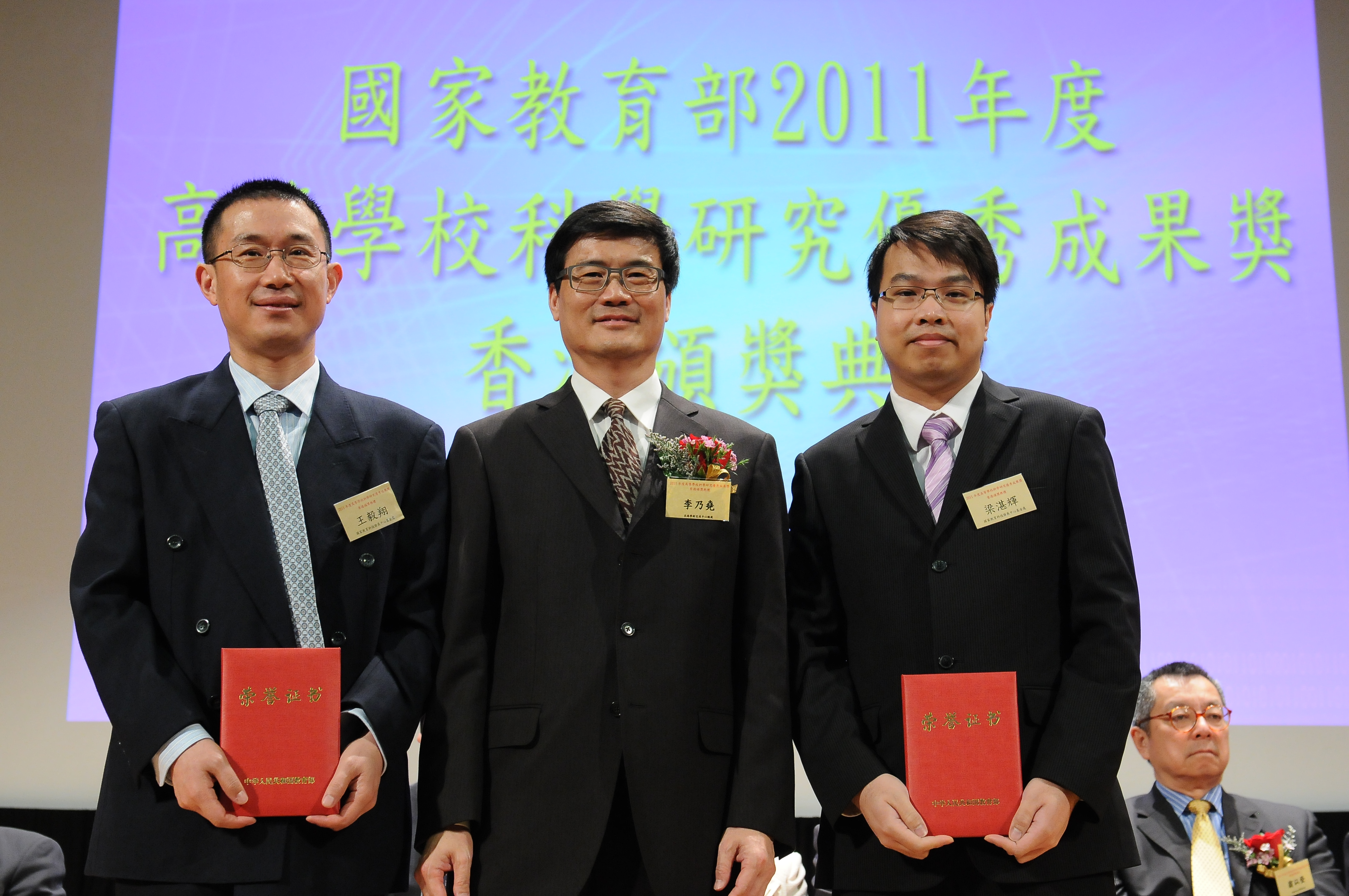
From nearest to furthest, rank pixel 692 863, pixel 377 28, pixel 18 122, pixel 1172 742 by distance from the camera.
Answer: pixel 692 863
pixel 1172 742
pixel 377 28
pixel 18 122

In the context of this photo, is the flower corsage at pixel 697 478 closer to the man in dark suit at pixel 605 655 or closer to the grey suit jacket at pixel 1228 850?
the man in dark suit at pixel 605 655

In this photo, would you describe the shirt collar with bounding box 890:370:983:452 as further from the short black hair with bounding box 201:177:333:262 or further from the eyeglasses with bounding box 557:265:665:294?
the short black hair with bounding box 201:177:333:262

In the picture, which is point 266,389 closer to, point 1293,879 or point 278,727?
point 278,727

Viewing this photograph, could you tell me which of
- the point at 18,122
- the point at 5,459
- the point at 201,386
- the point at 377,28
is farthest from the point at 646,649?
the point at 18,122

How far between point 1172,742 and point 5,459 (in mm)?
4461

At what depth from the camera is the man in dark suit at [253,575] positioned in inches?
71.9

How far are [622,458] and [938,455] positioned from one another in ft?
2.05

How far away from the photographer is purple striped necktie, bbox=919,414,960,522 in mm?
2121

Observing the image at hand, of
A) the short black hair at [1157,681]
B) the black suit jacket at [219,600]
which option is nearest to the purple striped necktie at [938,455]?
the black suit jacket at [219,600]

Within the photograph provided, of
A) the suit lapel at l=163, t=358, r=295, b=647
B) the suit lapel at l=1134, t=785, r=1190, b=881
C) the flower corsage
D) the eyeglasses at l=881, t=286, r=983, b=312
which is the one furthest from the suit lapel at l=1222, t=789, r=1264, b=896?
the suit lapel at l=163, t=358, r=295, b=647

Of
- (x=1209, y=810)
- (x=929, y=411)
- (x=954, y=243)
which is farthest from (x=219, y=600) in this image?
(x=1209, y=810)

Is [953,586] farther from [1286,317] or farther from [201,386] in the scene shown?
[1286,317]

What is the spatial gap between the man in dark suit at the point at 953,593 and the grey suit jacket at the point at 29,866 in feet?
8.05

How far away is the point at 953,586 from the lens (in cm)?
201
